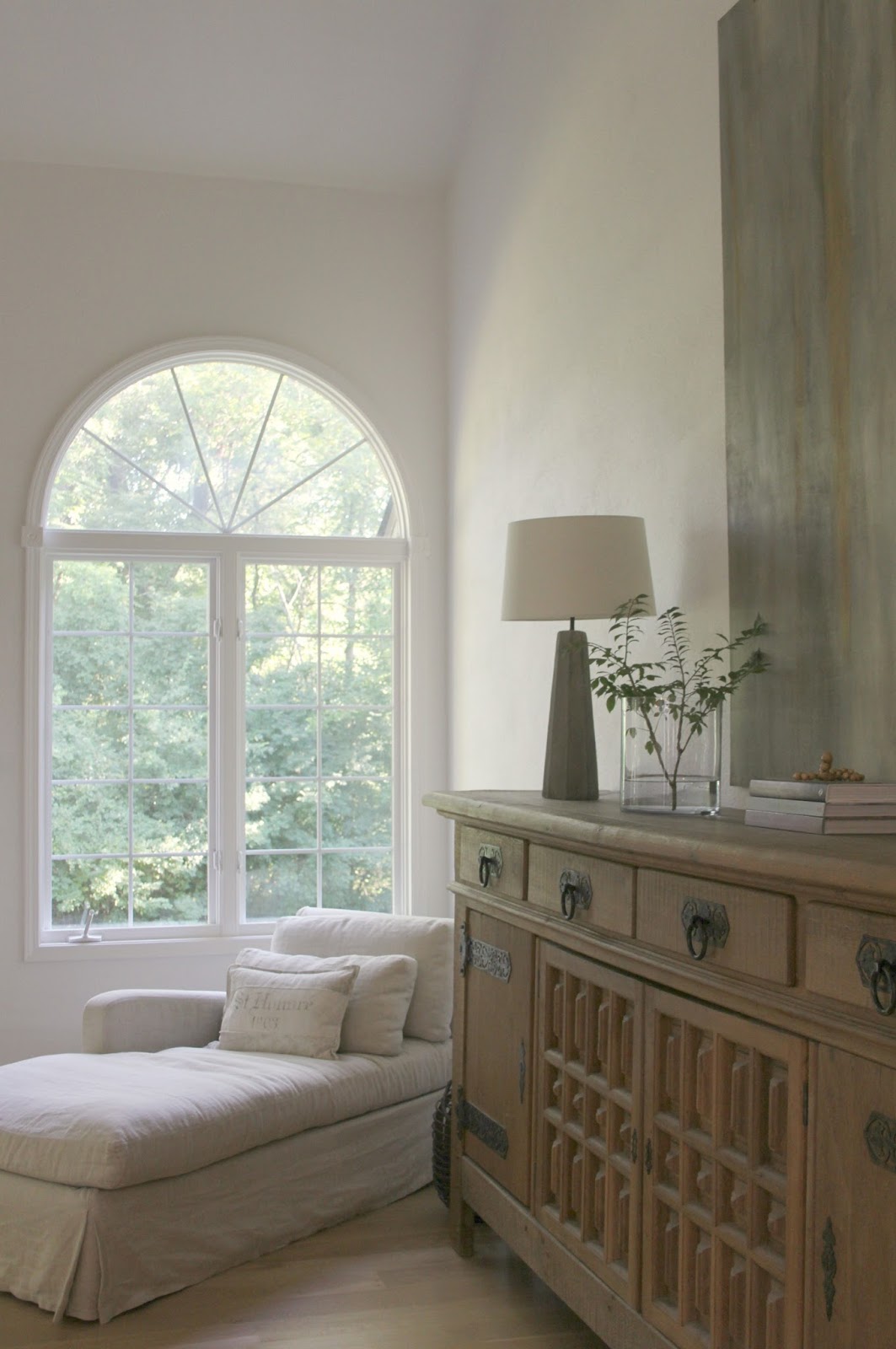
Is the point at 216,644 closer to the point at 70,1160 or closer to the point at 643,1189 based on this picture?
the point at 70,1160

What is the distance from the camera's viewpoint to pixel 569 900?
2551 millimetres

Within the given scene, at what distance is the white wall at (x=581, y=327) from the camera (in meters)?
3.01

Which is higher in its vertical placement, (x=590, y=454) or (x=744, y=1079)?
(x=590, y=454)

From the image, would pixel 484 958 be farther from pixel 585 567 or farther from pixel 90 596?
pixel 90 596

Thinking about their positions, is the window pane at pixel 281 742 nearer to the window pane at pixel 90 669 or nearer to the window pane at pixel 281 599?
the window pane at pixel 281 599

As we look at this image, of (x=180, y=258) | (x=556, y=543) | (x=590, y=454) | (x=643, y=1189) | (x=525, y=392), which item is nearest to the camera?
(x=643, y=1189)

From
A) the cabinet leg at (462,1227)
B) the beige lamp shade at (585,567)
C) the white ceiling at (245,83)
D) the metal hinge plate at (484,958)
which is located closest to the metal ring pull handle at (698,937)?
the metal hinge plate at (484,958)

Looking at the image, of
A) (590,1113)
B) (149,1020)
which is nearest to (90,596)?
(149,1020)

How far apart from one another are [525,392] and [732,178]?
1523mm

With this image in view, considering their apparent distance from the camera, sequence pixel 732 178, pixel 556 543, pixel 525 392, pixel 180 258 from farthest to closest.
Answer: pixel 180 258 → pixel 525 392 → pixel 556 543 → pixel 732 178

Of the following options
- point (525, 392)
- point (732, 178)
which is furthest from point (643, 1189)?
point (525, 392)

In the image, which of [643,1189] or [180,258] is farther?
[180,258]

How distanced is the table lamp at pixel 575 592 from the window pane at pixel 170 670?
2422mm

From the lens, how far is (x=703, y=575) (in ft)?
9.74
